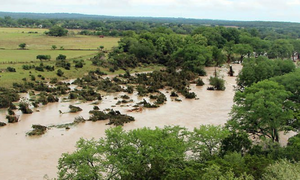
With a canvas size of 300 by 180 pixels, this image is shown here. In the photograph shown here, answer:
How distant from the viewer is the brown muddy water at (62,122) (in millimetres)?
20078

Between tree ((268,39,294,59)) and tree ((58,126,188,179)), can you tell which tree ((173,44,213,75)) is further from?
tree ((58,126,188,179))

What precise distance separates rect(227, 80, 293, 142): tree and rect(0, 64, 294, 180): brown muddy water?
6.34 meters

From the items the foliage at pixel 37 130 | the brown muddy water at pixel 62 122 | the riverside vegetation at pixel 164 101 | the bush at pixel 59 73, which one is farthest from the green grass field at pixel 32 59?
the foliage at pixel 37 130

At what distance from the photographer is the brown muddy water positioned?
65.9ft

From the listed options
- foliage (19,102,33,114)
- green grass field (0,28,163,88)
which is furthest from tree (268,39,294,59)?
foliage (19,102,33,114)

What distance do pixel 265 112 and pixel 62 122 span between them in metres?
17.2

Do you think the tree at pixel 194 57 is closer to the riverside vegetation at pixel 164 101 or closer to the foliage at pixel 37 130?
the riverside vegetation at pixel 164 101

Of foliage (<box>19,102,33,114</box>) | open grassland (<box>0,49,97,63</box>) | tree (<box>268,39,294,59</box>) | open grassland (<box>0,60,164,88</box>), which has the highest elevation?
tree (<box>268,39,294,59</box>)

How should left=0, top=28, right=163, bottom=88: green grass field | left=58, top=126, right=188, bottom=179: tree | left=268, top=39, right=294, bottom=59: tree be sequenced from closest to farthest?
1. left=58, top=126, right=188, bottom=179: tree
2. left=0, top=28, right=163, bottom=88: green grass field
3. left=268, top=39, right=294, bottom=59: tree

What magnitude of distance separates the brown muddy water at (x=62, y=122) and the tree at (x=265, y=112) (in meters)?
6.34

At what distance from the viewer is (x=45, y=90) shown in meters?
37.7

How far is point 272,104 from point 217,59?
4007cm

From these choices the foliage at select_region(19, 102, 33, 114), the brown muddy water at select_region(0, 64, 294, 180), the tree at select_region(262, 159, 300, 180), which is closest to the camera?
the tree at select_region(262, 159, 300, 180)

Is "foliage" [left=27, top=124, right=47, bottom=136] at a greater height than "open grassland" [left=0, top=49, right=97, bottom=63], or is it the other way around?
"open grassland" [left=0, top=49, right=97, bottom=63]
